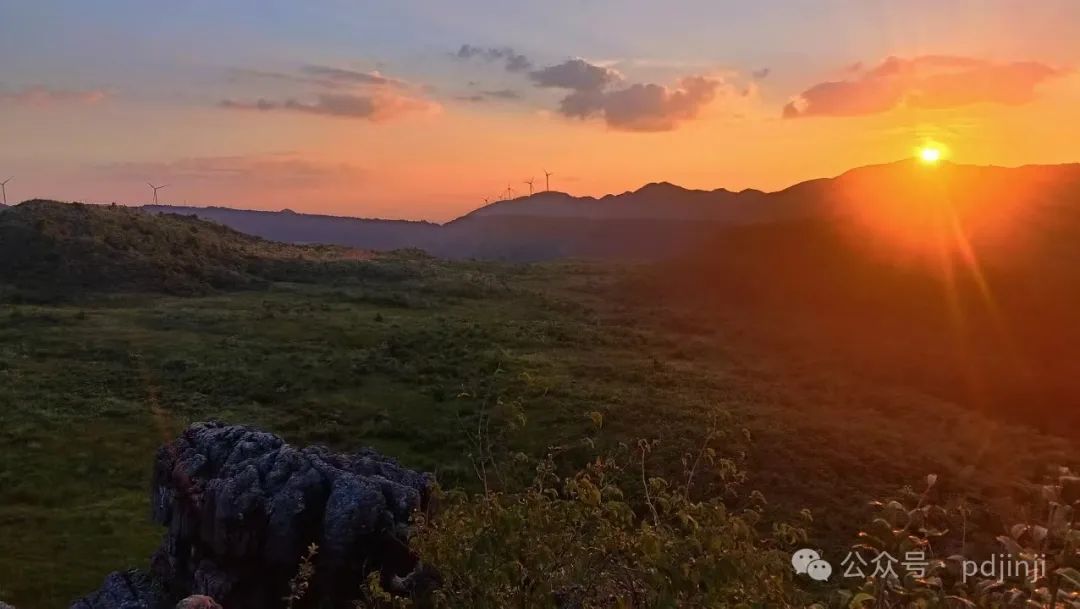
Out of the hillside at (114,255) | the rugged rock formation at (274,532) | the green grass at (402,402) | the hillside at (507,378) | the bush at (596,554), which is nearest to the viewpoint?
the bush at (596,554)

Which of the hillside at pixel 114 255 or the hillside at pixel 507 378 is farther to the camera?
the hillside at pixel 114 255

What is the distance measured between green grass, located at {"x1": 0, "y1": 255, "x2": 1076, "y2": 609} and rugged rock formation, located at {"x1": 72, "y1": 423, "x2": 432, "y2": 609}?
13.2 feet

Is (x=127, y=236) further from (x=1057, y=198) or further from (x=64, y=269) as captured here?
(x=1057, y=198)

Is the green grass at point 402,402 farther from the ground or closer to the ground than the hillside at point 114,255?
closer to the ground

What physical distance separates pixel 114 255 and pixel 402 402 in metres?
62.7

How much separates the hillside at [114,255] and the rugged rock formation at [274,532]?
67.2 meters

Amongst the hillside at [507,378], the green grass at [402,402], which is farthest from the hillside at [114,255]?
the green grass at [402,402]

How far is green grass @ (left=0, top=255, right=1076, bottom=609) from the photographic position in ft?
86.6

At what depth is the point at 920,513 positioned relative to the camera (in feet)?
20.4

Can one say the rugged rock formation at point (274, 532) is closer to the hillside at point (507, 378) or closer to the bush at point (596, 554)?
the hillside at point (507, 378)

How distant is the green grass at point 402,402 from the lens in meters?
26.4

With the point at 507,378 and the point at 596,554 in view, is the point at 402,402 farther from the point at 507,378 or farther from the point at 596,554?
the point at 596,554

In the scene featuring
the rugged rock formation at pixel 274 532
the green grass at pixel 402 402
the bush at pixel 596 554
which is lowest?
the green grass at pixel 402 402

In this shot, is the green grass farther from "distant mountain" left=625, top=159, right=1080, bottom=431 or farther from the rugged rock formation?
"distant mountain" left=625, top=159, right=1080, bottom=431
